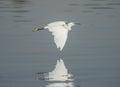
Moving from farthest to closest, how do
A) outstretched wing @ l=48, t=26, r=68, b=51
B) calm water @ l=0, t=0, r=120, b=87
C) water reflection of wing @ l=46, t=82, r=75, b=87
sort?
outstretched wing @ l=48, t=26, r=68, b=51
calm water @ l=0, t=0, r=120, b=87
water reflection of wing @ l=46, t=82, r=75, b=87

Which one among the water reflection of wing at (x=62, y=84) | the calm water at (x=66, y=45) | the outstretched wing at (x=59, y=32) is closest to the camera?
the water reflection of wing at (x=62, y=84)

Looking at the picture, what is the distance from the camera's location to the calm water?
1190 centimetres

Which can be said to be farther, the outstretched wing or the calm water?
the outstretched wing

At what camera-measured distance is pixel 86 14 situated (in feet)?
67.5

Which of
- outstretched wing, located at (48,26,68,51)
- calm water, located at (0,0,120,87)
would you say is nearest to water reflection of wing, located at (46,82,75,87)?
calm water, located at (0,0,120,87)

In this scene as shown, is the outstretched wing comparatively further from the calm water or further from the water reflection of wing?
the water reflection of wing

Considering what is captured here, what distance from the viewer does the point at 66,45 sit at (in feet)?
50.4

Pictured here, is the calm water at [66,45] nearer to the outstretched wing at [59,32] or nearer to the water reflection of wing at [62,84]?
the water reflection of wing at [62,84]

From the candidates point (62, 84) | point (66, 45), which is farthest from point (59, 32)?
point (62, 84)

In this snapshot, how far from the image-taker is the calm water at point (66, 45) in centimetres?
1190

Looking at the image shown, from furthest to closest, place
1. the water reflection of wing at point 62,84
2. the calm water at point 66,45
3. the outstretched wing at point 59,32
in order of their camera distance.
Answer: the outstretched wing at point 59,32 < the calm water at point 66,45 < the water reflection of wing at point 62,84

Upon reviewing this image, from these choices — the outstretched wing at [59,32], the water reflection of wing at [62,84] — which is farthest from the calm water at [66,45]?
the outstretched wing at [59,32]

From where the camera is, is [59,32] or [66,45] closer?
[59,32]

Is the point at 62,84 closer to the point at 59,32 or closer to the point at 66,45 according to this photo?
the point at 59,32
